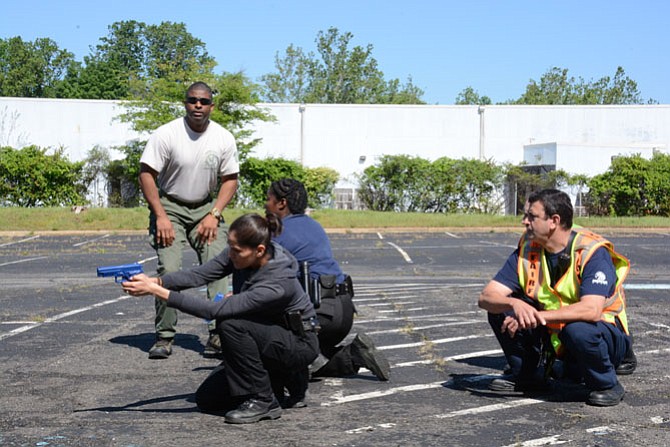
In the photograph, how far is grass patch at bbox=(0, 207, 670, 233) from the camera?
2681 cm

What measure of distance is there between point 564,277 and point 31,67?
75.7 metres

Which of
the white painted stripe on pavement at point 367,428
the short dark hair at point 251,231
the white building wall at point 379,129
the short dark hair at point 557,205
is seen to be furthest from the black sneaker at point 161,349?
the white building wall at point 379,129

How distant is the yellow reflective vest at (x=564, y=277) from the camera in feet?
19.0

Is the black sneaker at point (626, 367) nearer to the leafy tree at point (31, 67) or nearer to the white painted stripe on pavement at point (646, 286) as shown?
the white painted stripe on pavement at point (646, 286)

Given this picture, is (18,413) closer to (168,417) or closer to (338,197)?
(168,417)

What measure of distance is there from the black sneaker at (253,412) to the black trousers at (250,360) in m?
0.05

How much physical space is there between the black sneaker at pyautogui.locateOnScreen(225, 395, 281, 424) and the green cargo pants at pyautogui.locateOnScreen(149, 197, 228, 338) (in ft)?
7.12

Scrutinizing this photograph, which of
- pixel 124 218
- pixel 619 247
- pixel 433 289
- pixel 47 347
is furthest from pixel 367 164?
pixel 47 347

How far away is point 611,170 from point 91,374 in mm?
30760

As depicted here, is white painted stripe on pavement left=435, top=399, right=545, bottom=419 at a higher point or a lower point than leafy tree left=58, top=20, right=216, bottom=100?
lower

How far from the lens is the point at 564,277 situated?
5.83m

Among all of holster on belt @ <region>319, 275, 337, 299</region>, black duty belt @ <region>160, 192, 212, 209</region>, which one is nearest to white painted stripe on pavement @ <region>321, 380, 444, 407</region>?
holster on belt @ <region>319, 275, 337, 299</region>

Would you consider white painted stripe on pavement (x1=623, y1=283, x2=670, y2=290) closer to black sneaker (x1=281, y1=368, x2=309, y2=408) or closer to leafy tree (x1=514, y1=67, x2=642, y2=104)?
black sneaker (x1=281, y1=368, x2=309, y2=408)

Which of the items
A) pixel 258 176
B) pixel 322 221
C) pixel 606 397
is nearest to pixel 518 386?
pixel 606 397
